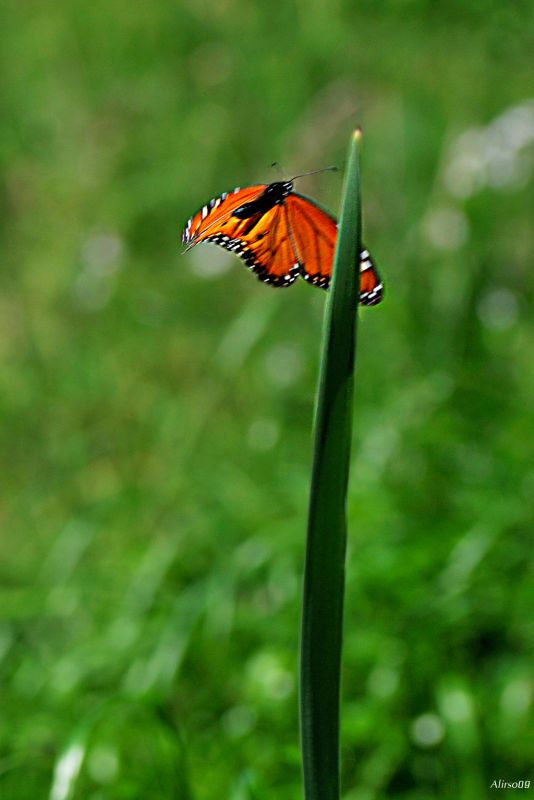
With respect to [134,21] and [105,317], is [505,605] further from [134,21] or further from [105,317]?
[134,21]

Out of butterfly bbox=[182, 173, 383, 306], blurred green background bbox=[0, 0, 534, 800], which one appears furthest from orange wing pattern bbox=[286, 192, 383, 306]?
blurred green background bbox=[0, 0, 534, 800]

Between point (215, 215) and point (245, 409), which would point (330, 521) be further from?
point (245, 409)

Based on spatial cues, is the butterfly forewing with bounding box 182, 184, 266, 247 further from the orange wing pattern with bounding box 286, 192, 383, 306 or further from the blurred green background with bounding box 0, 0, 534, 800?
the blurred green background with bounding box 0, 0, 534, 800

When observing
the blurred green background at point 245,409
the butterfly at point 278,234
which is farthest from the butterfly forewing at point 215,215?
the blurred green background at point 245,409

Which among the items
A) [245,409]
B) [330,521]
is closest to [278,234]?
[330,521]

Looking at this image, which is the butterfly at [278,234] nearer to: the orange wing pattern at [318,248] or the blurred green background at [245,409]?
the orange wing pattern at [318,248]
